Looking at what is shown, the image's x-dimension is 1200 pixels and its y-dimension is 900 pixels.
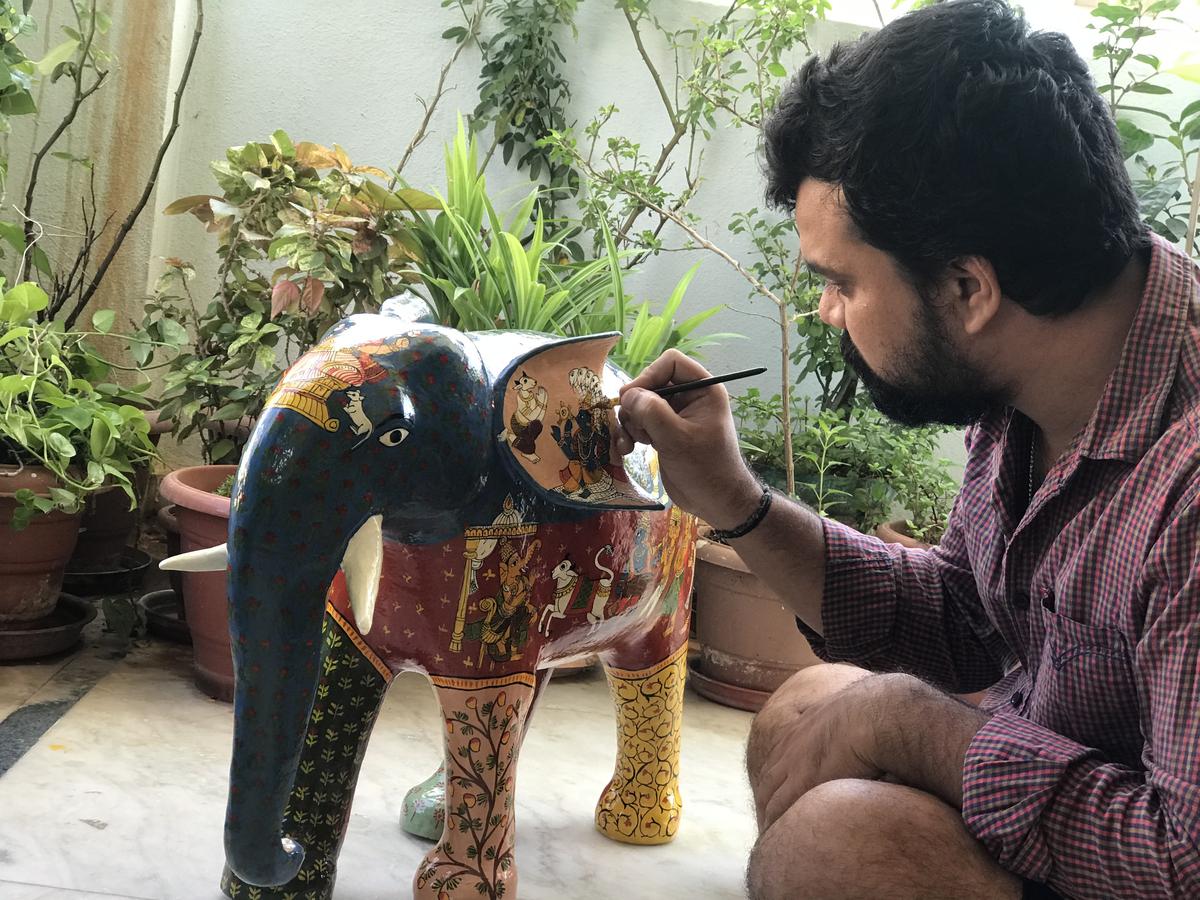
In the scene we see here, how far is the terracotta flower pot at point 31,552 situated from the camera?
196cm

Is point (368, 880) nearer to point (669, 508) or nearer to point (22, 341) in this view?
point (669, 508)

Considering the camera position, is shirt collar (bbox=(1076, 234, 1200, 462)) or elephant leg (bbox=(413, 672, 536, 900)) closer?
shirt collar (bbox=(1076, 234, 1200, 462))

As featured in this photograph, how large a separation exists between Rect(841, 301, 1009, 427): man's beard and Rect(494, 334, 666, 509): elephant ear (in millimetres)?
288

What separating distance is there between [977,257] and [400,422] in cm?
59

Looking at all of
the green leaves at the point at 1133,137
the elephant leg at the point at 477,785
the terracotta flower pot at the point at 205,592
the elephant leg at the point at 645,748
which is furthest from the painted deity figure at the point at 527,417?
the green leaves at the point at 1133,137

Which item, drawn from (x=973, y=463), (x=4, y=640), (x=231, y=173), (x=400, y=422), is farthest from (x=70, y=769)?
(x=973, y=463)

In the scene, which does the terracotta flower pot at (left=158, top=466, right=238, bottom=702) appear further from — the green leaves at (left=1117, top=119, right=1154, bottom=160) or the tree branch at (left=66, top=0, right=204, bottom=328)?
the green leaves at (left=1117, top=119, right=1154, bottom=160)

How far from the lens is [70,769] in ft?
5.46

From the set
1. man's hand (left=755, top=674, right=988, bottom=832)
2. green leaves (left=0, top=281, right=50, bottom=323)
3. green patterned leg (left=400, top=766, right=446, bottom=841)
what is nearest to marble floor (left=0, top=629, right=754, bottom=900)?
green patterned leg (left=400, top=766, right=446, bottom=841)

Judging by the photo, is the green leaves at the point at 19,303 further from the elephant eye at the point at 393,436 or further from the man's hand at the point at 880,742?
the man's hand at the point at 880,742

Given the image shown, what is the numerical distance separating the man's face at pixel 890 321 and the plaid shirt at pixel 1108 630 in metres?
0.10

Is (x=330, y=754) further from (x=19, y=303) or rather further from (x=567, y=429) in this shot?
(x=19, y=303)

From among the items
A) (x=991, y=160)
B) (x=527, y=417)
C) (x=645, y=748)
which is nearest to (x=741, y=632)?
(x=645, y=748)

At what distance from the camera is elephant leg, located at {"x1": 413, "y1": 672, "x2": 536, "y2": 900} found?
1257 mm
